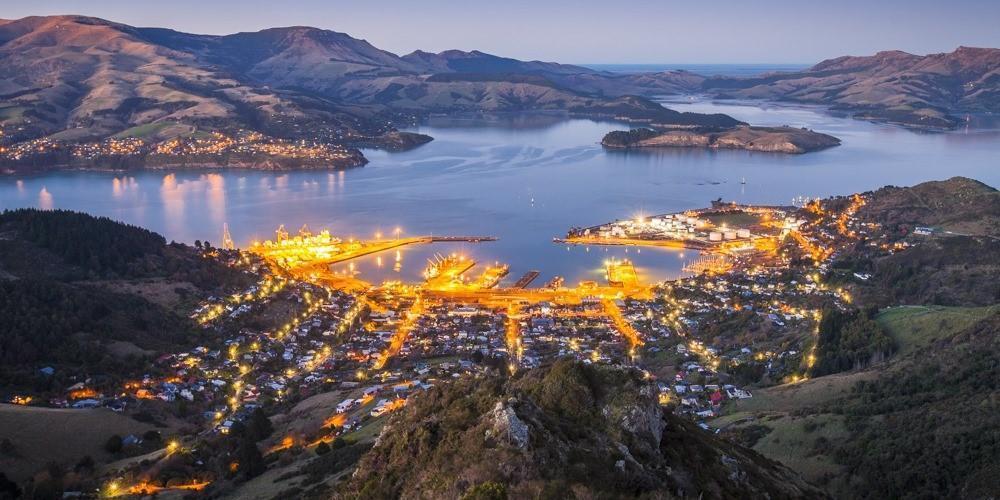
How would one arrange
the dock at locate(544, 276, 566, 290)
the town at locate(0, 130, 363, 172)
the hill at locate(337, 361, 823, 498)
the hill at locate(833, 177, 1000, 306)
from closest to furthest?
the hill at locate(337, 361, 823, 498) → the hill at locate(833, 177, 1000, 306) → the dock at locate(544, 276, 566, 290) → the town at locate(0, 130, 363, 172)

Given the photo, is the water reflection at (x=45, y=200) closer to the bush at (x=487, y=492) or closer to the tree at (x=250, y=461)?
the tree at (x=250, y=461)

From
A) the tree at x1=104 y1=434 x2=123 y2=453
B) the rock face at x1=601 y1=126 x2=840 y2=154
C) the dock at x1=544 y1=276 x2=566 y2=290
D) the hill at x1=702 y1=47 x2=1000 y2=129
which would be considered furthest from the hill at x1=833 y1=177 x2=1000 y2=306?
the hill at x1=702 y1=47 x2=1000 y2=129

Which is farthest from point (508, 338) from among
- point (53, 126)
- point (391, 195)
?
point (53, 126)

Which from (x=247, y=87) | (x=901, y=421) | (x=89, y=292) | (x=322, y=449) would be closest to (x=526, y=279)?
(x=89, y=292)

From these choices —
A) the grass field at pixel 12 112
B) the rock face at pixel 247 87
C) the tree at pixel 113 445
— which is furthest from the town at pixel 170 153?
the tree at pixel 113 445

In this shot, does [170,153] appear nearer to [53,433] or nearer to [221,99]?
[221,99]

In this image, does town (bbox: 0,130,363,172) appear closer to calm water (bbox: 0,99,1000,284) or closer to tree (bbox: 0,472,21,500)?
calm water (bbox: 0,99,1000,284)

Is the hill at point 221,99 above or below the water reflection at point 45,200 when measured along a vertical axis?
above

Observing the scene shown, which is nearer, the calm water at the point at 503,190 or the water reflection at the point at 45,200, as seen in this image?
the calm water at the point at 503,190
